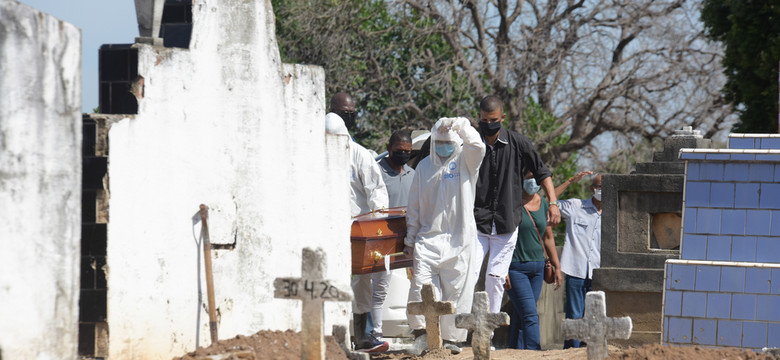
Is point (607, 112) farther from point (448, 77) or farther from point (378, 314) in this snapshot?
point (378, 314)

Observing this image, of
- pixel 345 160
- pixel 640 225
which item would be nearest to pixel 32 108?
pixel 345 160

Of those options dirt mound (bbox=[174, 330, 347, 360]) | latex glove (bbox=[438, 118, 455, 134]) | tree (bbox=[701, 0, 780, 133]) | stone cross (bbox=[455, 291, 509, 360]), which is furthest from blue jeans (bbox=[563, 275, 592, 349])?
tree (bbox=[701, 0, 780, 133])

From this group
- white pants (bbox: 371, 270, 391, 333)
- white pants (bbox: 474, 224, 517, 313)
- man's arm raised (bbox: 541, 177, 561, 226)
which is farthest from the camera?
man's arm raised (bbox: 541, 177, 561, 226)

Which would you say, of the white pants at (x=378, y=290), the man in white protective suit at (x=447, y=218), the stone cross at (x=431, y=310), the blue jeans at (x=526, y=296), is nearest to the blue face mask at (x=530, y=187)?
the blue jeans at (x=526, y=296)

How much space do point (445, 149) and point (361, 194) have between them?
1.02 m

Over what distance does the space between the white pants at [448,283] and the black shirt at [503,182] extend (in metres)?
0.38

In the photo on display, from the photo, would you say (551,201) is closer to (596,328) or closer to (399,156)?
(399,156)

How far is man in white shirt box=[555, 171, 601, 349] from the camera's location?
9.95 m

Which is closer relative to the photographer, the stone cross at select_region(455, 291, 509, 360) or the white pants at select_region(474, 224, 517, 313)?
the stone cross at select_region(455, 291, 509, 360)

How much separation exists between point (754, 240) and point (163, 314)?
12.3 ft

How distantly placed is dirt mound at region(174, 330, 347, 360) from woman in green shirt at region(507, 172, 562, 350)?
86.3 inches

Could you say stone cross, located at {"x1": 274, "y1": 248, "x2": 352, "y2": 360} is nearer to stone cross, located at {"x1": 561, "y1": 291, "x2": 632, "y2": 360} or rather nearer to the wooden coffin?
stone cross, located at {"x1": 561, "y1": 291, "x2": 632, "y2": 360}

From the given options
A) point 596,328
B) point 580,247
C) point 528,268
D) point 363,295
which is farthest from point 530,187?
point 596,328

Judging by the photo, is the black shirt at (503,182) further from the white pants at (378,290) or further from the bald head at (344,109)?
the bald head at (344,109)
